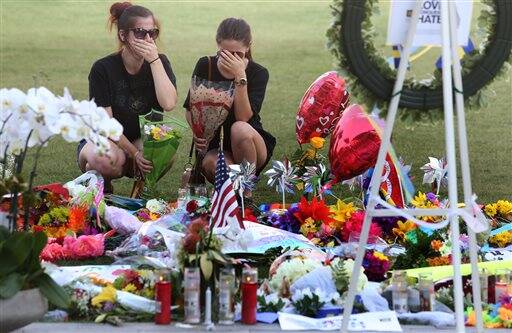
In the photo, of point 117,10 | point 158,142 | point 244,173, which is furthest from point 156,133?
point 117,10

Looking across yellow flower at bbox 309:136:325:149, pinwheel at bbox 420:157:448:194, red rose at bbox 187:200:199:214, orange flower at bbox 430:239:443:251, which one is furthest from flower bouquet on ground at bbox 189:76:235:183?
orange flower at bbox 430:239:443:251

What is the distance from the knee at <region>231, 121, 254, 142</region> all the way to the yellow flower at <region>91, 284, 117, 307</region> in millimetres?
2274

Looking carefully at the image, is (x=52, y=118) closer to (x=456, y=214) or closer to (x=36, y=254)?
(x=36, y=254)

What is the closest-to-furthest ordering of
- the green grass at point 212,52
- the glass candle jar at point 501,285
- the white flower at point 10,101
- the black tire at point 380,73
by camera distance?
the white flower at point 10,101 < the black tire at point 380,73 < the glass candle jar at point 501,285 < the green grass at point 212,52

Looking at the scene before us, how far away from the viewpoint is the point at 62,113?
4.32 m

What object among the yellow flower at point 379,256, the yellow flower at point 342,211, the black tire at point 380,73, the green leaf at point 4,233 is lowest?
the yellow flower at point 379,256

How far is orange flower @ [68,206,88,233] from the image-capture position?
20.0 ft

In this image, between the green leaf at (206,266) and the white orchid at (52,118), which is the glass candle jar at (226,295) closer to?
the green leaf at (206,266)

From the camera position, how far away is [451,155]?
14.0ft

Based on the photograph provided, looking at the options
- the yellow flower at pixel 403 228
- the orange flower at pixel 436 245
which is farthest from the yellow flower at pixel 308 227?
the orange flower at pixel 436 245

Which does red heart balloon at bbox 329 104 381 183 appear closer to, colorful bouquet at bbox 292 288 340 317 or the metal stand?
colorful bouquet at bbox 292 288 340 317

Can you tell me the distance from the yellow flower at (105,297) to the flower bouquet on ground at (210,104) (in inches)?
89.1

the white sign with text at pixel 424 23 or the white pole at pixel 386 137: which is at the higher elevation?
the white sign with text at pixel 424 23

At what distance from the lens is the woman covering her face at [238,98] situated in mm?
7000
